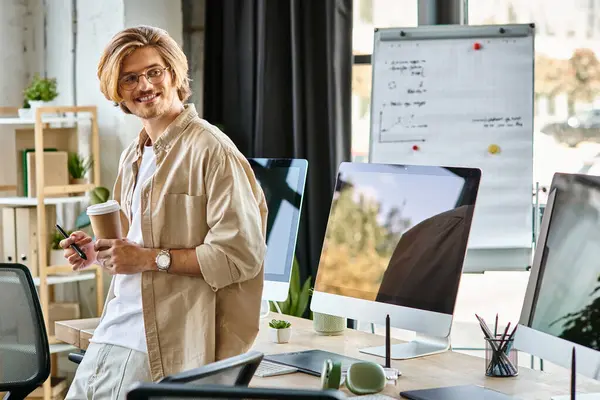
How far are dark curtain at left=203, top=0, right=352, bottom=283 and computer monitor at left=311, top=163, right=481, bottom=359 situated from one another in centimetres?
137

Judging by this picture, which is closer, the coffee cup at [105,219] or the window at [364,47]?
the coffee cup at [105,219]

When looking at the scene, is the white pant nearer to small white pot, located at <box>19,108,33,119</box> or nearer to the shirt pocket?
the shirt pocket

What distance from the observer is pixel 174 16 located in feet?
14.6

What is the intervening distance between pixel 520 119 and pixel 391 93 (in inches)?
20.0

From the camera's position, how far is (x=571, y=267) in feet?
6.37

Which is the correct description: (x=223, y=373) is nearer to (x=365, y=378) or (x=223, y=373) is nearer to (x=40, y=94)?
(x=365, y=378)

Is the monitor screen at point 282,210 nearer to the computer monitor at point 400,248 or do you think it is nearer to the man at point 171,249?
the computer monitor at point 400,248

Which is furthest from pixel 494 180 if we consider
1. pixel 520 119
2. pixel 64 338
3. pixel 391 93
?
pixel 64 338

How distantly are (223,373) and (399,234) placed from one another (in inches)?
44.6

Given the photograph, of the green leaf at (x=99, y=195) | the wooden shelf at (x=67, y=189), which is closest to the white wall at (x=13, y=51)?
the wooden shelf at (x=67, y=189)

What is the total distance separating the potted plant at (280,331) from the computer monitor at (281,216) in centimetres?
12

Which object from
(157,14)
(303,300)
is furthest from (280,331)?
(157,14)

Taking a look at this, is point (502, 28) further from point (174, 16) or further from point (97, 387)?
point (97, 387)

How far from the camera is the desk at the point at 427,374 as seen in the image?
6.82ft
